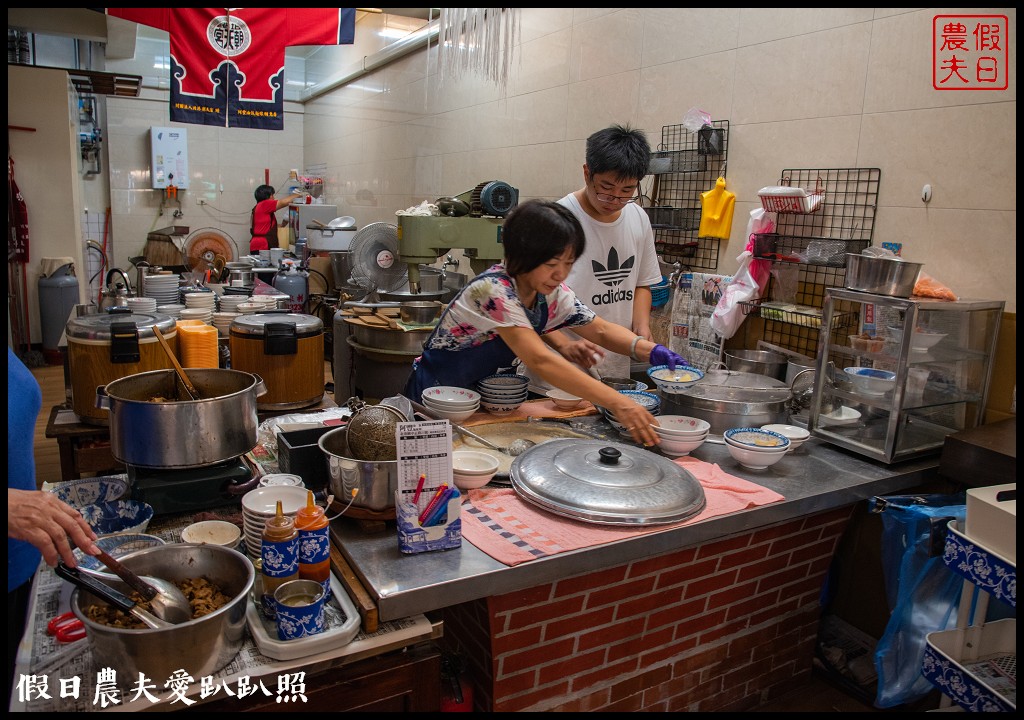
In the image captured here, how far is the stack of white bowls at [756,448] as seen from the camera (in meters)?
2.27

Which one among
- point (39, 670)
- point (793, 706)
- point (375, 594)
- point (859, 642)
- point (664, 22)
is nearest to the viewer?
point (39, 670)

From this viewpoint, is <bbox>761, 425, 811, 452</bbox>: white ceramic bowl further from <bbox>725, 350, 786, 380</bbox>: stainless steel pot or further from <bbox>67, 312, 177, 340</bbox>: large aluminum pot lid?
<bbox>67, 312, 177, 340</bbox>: large aluminum pot lid

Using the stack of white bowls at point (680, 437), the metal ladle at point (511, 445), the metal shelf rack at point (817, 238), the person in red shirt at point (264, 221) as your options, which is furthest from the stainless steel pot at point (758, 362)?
the person in red shirt at point (264, 221)

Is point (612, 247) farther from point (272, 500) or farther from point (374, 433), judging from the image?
point (272, 500)

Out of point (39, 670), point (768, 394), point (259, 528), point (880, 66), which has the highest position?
point (880, 66)

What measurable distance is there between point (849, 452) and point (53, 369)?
7.88 m

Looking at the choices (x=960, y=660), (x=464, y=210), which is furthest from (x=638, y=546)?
(x=464, y=210)

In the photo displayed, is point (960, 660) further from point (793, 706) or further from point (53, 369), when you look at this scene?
point (53, 369)

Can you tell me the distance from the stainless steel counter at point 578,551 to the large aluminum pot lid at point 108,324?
51.2 inches

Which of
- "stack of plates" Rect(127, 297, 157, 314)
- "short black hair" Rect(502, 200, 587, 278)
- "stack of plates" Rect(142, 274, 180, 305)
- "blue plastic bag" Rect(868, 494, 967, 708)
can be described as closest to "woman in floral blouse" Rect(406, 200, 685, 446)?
"short black hair" Rect(502, 200, 587, 278)

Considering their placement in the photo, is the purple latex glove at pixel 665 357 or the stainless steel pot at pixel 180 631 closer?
the stainless steel pot at pixel 180 631

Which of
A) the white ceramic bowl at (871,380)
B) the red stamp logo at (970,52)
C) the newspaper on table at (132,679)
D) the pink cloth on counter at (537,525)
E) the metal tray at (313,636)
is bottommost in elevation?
the newspaper on table at (132,679)

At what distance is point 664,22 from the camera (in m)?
3.77

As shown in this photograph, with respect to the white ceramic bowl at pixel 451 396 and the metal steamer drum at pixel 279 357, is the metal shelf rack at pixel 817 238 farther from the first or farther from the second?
the metal steamer drum at pixel 279 357
